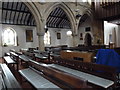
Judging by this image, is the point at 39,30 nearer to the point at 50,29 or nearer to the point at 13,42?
the point at 13,42

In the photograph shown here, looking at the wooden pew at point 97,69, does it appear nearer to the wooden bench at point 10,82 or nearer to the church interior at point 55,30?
the church interior at point 55,30

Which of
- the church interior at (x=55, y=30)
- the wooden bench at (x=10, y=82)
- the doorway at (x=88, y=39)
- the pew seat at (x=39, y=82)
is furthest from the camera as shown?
the doorway at (x=88, y=39)

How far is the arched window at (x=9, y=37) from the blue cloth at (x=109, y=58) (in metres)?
12.7

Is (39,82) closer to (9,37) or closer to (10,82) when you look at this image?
(10,82)

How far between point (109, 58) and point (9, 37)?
522 inches

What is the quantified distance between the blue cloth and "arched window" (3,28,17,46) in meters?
12.7

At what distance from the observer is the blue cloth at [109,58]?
11.0 ft

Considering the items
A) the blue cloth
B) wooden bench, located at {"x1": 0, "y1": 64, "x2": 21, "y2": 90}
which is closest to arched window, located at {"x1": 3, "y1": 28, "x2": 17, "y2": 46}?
wooden bench, located at {"x1": 0, "y1": 64, "x2": 21, "y2": 90}

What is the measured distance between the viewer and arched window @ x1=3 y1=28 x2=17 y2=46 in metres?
14.2

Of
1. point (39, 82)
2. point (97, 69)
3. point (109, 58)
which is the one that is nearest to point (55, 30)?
point (109, 58)

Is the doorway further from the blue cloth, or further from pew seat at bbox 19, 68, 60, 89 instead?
pew seat at bbox 19, 68, 60, 89

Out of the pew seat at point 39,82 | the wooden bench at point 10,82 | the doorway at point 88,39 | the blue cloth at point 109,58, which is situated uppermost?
the doorway at point 88,39

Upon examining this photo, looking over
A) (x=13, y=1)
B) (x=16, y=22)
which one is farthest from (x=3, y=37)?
(x=13, y=1)

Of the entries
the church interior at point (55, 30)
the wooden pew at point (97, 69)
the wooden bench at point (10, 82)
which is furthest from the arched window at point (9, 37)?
the wooden bench at point (10, 82)
